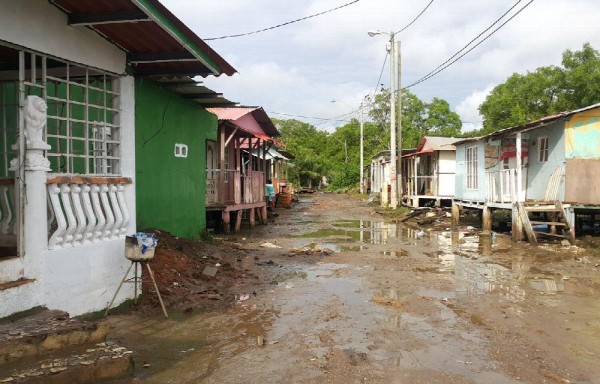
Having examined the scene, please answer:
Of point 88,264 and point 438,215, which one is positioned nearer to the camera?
point 88,264

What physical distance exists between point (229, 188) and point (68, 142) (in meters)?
10.3

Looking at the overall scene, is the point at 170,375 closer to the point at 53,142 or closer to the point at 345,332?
the point at 345,332

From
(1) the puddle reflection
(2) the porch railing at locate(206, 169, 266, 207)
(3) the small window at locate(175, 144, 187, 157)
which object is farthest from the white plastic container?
(1) the puddle reflection

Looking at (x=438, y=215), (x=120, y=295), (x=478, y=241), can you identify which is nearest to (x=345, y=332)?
(x=120, y=295)

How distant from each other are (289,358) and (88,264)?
253 centimetres

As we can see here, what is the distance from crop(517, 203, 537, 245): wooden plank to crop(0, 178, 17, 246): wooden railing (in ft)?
40.1

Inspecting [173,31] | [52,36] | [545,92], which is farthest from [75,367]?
[545,92]

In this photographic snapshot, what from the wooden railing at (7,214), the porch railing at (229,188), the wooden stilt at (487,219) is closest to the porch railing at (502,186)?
the wooden stilt at (487,219)

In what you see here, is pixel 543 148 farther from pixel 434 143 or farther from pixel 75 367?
pixel 75 367

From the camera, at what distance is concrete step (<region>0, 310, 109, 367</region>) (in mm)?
3779

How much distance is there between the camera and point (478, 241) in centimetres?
1461

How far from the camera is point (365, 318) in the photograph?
6453 millimetres

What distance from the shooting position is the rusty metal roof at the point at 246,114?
1624cm

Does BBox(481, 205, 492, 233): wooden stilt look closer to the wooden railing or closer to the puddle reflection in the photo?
the puddle reflection
